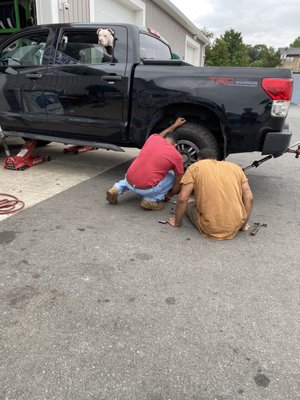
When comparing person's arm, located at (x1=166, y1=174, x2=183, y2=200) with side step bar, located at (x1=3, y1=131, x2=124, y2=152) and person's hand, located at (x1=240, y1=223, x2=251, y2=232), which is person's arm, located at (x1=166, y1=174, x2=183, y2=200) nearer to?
person's hand, located at (x1=240, y1=223, x2=251, y2=232)

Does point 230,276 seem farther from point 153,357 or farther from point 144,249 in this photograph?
point 153,357

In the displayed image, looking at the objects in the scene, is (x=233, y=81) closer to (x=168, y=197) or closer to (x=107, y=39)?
(x=168, y=197)

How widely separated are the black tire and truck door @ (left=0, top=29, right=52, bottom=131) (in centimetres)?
220

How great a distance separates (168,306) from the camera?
2.42 m

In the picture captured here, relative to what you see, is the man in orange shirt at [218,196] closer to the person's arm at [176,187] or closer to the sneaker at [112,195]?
the person's arm at [176,187]

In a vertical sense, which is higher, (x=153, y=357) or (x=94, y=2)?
(x=94, y=2)

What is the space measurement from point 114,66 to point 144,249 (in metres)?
2.73

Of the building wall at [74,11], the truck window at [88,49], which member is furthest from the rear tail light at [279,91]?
the building wall at [74,11]

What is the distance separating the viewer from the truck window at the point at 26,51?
5266 mm

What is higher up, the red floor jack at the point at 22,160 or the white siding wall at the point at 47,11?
the white siding wall at the point at 47,11

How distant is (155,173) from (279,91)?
5.53 feet

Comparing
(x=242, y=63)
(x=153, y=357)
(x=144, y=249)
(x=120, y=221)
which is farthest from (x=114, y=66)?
(x=242, y=63)

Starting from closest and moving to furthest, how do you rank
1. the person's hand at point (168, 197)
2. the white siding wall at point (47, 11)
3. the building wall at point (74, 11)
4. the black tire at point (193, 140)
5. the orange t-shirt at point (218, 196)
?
the orange t-shirt at point (218, 196)
the person's hand at point (168, 197)
the black tire at point (193, 140)
the white siding wall at point (47, 11)
the building wall at point (74, 11)

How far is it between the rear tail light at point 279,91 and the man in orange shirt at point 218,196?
3.64 feet
